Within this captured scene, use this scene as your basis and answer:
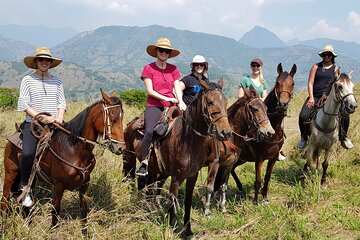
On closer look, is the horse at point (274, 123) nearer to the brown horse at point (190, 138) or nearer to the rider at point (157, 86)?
the brown horse at point (190, 138)

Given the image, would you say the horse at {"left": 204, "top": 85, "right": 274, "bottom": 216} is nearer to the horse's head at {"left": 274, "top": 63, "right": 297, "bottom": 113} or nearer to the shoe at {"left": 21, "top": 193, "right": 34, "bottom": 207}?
the horse's head at {"left": 274, "top": 63, "right": 297, "bottom": 113}

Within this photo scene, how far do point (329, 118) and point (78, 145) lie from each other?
528 cm

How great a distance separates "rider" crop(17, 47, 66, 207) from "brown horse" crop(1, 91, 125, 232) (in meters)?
0.21

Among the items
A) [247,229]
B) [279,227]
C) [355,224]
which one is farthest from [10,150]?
[355,224]

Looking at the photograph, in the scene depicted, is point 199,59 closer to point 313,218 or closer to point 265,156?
point 265,156

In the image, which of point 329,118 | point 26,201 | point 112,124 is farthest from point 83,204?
point 329,118

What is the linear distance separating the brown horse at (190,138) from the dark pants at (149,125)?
0.19 meters

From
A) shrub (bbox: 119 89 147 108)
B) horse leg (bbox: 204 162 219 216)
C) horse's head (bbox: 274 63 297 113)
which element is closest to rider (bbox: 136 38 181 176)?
horse leg (bbox: 204 162 219 216)

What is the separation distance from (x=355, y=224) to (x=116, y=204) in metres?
4.00

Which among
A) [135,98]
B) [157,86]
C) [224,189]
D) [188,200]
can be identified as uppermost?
[157,86]

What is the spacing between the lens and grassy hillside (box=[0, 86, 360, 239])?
4.60 metres

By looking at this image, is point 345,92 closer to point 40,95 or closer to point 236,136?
point 236,136

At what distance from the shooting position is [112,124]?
450 cm

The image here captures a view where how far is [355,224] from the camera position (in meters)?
5.41
